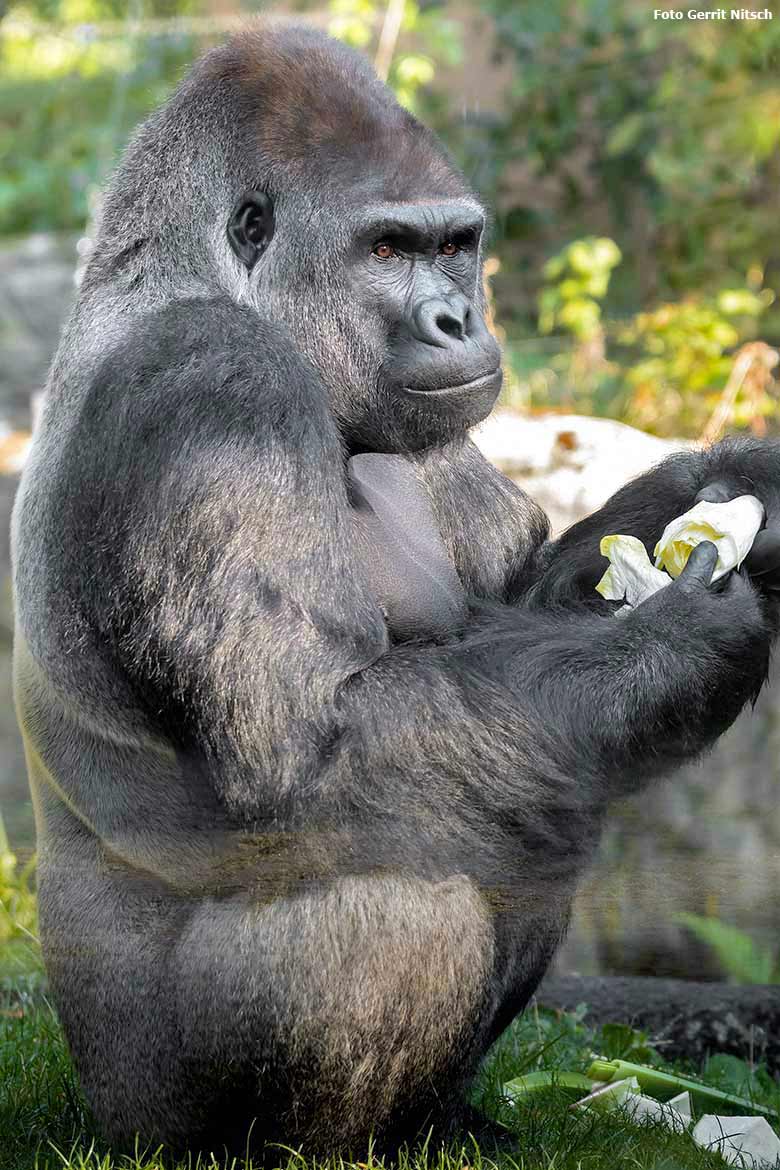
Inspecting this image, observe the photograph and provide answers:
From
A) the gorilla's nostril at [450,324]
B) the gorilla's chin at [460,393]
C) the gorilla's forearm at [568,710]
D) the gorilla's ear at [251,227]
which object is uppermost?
the gorilla's ear at [251,227]

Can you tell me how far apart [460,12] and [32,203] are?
162 inches

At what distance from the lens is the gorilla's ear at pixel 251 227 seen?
2852mm

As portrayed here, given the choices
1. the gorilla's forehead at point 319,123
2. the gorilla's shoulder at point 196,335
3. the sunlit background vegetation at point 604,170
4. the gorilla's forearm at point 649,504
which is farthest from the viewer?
the sunlit background vegetation at point 604,170

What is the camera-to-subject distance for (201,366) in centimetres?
256

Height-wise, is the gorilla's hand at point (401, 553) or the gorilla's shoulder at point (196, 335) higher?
the gorilla's shoulder at point (196, 335)

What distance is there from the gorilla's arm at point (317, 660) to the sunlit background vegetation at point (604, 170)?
13.9 ft

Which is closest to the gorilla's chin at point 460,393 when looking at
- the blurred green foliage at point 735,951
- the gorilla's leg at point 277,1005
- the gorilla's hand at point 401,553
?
the gorilla's hand at point 401,553

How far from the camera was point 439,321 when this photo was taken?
284 centimetres

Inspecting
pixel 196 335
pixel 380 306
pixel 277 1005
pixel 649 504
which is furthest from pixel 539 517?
pixel 277 1005

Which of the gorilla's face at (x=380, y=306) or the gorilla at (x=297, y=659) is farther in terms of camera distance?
the gorilla's face at (x=380, y=306)

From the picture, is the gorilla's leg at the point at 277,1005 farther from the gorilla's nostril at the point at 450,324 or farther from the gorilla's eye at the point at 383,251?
the gorilla's eye at the point at 383,251

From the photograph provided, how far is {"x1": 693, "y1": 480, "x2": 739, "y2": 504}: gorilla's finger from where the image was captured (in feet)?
9.77

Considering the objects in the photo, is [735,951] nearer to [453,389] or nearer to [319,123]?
[453,389]

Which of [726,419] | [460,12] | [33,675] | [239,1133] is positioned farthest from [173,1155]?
[460,12]
